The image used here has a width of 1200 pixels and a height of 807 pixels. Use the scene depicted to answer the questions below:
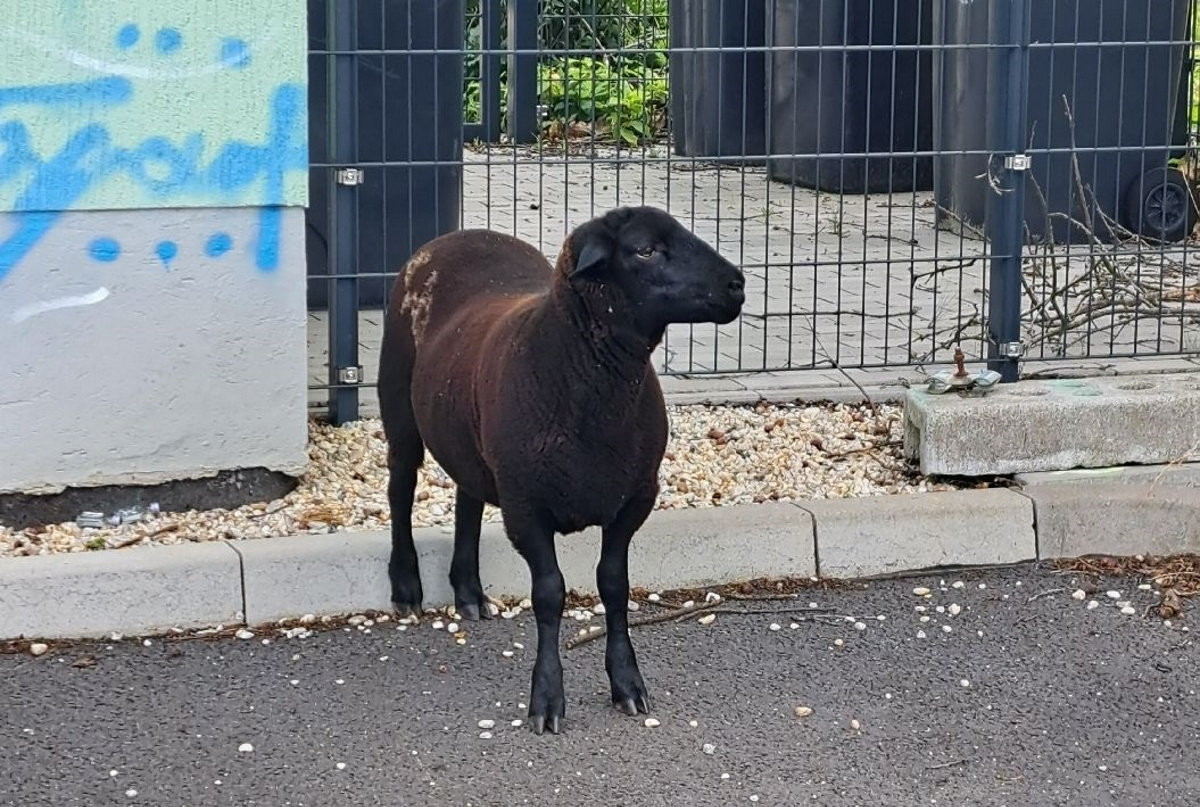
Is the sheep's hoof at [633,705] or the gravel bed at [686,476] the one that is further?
the gravel bed at [686,476]

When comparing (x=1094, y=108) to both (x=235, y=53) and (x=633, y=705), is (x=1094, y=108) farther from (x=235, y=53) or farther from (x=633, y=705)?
(x=633, y=705)

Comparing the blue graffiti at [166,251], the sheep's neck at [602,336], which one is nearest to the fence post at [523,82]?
the blue graffiti at [166,251]

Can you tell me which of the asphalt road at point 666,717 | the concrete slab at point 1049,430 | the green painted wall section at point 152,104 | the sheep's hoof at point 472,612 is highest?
the green painted wall section at point 152,104

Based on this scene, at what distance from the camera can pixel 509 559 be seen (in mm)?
5645

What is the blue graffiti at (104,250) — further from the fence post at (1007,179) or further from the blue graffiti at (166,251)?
the fence post at (1007,179)

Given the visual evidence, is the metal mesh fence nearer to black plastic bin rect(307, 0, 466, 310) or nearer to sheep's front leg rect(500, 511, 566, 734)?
black plastic bin rect(307, 0, 466, 310)

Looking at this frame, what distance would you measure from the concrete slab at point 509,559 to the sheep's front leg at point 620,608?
34.0 inches

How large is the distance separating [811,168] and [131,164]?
6665mm

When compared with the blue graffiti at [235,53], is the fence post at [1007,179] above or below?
below

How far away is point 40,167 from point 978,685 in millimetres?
3223

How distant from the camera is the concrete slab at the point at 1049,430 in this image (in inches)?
250

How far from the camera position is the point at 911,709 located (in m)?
4.84

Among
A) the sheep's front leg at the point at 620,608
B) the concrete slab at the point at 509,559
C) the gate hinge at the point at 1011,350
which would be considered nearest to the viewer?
the sheep's front leg at the point at 620,608

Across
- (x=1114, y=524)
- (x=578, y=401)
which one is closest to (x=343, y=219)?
(x=578, y=401)
